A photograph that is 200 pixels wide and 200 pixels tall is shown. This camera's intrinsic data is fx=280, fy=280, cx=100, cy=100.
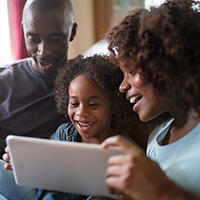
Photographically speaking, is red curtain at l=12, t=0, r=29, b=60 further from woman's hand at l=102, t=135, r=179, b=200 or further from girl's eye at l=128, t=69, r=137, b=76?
woman's hand at l=102, t=135, r=179, b=200

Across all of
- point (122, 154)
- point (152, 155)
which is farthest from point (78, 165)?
point (152, 155)

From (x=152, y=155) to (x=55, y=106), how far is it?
24.0 inches

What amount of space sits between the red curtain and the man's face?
686 millimetres

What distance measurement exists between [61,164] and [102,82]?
465 millimetres

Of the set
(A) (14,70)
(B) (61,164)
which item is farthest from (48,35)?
(B) (61,164)

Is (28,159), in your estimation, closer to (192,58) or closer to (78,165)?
(78,165)

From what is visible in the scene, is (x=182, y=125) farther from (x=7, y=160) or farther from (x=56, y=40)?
(x=56, y=40)

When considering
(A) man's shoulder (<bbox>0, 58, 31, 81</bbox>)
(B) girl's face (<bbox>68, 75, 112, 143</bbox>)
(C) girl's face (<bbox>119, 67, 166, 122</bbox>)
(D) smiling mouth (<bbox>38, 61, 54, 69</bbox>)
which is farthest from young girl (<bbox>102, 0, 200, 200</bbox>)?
(A) man's shoulder (<bbox>0, 58, 31, 81</bbox>)

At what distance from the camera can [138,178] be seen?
2.11 ft

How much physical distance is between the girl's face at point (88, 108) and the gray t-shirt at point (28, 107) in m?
0.22

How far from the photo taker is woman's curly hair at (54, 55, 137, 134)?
1187 millimetres

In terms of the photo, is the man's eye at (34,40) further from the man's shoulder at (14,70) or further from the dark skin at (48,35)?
the man's shoulder at (14,70)

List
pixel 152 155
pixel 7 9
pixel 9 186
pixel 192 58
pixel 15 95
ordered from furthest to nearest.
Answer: pixel 7 9
pixel 15 95
pixel 9 186
pixel 152 155
pixel 192 58

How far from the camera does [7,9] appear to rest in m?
2.04
